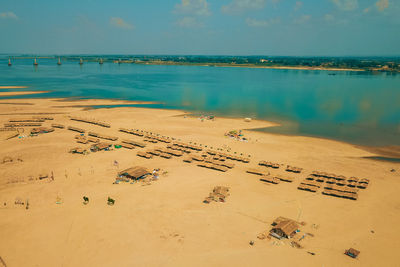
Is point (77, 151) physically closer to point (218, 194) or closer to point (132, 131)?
point (132, 131)

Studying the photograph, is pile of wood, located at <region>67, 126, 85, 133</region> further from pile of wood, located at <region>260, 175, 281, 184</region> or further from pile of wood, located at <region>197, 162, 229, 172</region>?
pile of wood, located at <region>260, 175, 281, 184</region>

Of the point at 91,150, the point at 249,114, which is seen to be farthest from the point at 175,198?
the point at 249,114

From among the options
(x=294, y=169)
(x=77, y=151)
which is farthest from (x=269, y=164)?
(x=77, y=151)

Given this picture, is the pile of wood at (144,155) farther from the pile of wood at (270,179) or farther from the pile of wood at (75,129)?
the pile of wood at (75,129)

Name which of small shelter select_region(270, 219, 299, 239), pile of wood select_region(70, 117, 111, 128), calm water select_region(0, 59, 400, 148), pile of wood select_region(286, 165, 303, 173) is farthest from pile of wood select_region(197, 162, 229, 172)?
pile of wood select_region(70, 117, 111, 128)

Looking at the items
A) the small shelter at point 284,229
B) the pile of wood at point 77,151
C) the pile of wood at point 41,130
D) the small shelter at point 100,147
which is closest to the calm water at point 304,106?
the small shelter at point 100,147
